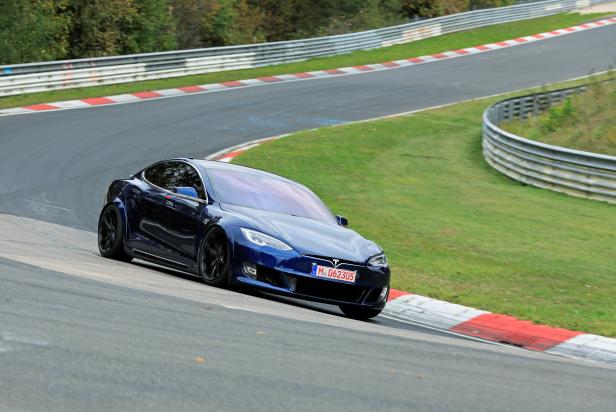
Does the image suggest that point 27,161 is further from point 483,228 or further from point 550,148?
point 550,148

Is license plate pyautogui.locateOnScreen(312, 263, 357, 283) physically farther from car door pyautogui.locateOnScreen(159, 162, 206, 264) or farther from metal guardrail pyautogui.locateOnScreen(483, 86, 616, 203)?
metal guardrail pyautogui.locateOnScreen(483, 86, 616, 203)

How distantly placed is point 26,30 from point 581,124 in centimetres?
1834

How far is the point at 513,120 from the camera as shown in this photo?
31250 millimetres

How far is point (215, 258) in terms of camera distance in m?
10.3

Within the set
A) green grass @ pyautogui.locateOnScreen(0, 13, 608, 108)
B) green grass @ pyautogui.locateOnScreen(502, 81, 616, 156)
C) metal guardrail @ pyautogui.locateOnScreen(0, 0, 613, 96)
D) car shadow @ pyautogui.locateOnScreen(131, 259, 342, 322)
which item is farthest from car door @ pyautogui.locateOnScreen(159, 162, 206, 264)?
metal guardrail @ pyautogui.locateOnScreen(0, 0, 613, 96)

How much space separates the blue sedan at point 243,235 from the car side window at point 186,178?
0.5 inches

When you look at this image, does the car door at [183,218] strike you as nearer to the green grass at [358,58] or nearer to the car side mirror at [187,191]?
the car side mirror at [187,191]

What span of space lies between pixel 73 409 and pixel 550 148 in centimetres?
1779

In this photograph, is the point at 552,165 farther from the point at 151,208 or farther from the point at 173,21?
the point at 173,21

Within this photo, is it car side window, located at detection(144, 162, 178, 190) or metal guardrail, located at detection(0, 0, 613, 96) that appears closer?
car side window, located at detection(144, 162, 178, 190)

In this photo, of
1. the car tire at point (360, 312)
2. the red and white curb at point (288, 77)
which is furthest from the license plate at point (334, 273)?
the red and white curb at point (288, 77)

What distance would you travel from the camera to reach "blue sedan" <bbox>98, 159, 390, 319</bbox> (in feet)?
32.7

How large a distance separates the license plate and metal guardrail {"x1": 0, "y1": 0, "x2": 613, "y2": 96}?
21.0 meters

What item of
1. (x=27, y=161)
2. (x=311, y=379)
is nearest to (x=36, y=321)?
(x=311, y=379)
